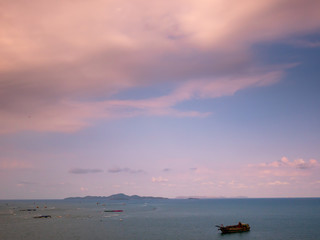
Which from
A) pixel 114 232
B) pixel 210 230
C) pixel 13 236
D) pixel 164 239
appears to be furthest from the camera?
pixel 210 230

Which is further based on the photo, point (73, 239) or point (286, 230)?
point (286, 230)

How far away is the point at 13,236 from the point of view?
95125 millimetres

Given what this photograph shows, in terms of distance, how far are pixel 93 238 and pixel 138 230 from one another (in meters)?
20.6

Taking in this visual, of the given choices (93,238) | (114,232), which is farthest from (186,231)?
(93,238)

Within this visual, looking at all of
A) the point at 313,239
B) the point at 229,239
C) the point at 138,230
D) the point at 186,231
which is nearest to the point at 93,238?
the point at 138,230

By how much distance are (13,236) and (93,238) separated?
26.1 meters

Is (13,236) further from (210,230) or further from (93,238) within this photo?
(210,230)

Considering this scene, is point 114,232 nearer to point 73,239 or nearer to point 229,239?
point 73,239

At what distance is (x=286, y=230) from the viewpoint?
354ft

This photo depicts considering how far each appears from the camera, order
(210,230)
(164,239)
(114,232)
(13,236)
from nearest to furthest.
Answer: (164,239)
(13,236)
(114,232)
(210,230)

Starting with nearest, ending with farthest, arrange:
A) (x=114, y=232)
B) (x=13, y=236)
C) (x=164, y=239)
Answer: (x=164, y=239), (x=13, y=236), (x=114, y=232)

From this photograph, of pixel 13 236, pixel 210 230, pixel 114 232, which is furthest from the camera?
pixel 210 230

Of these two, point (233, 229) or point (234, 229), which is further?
point (234, 229)

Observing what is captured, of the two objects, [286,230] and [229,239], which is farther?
[286,230]
